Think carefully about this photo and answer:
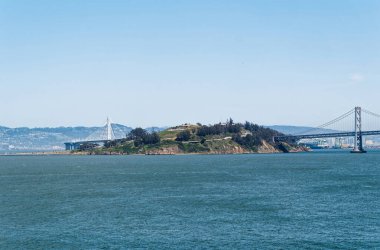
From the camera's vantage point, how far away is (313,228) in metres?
54.5

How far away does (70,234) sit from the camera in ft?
174

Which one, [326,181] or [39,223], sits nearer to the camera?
[39,223]

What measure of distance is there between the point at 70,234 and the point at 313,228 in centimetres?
2621

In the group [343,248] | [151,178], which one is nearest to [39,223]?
[343,248]

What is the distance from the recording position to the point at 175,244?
159ft

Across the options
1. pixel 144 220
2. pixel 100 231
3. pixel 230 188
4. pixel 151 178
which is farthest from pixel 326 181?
pixel 100 231

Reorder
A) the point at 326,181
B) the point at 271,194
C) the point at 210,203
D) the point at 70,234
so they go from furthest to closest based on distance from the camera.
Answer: the point at 326,181
the point at 271,194
the point at 210,203
the point at 70,234

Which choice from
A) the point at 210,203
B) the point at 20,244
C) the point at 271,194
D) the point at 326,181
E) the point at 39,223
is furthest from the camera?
the point at 326,181

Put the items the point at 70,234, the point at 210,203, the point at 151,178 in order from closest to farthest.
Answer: the point at 70,234 → the point at 210,203 → the point at 151,178

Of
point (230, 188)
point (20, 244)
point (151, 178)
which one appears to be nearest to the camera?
point (20, 244)

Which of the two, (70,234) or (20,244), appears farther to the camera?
(70,234)

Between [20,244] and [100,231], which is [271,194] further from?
[20,244]

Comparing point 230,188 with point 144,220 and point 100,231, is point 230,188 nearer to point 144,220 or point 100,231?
point 144,220

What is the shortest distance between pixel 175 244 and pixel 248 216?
16.3 meters
